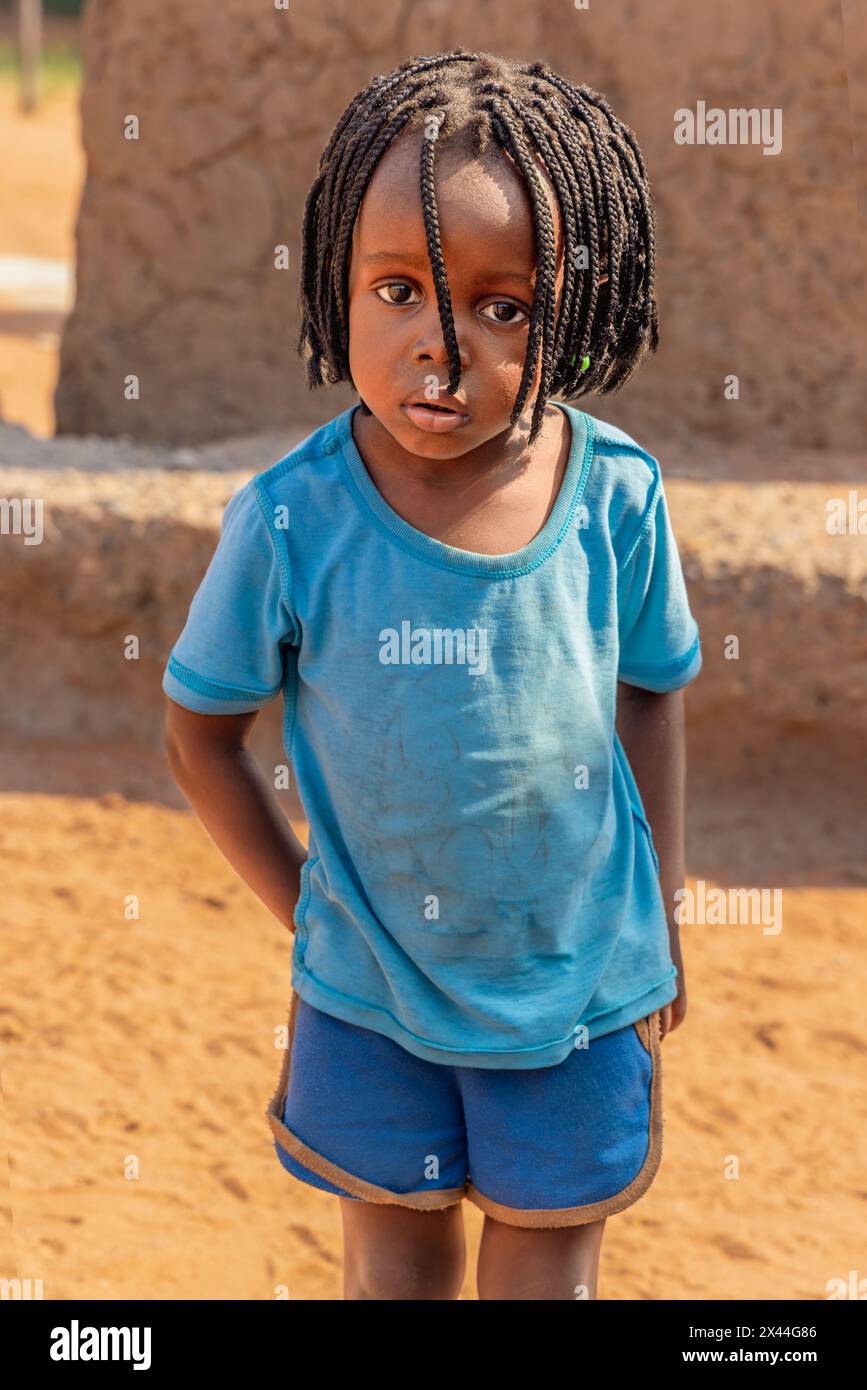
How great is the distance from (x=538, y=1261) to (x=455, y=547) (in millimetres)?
710

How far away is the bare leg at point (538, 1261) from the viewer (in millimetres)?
1683

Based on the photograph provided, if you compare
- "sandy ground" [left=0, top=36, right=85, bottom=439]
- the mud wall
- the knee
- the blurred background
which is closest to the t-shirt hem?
the knee

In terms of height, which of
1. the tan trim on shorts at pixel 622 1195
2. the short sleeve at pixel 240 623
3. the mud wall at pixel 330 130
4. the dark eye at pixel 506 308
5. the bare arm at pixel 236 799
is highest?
the mud wall at pixel 330 130

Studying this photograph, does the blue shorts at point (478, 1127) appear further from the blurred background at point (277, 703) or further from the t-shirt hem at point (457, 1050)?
the blurred background at point (277, 703)

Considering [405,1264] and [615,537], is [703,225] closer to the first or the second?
[615,537]

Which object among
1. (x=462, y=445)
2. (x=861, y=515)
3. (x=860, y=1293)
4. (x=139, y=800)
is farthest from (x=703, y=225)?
(x=462, y=445)

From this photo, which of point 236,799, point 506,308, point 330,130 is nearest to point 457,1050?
point 236,799

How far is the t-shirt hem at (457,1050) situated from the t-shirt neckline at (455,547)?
0.43 metres

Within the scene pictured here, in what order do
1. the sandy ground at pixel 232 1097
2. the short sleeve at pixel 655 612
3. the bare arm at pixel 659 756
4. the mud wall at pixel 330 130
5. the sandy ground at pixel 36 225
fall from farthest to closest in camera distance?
the sandy ground at pixel 36 225, the mud wall at pixel 330 130, the sandy ground at pixel 232 1097, the bare arm at pixel 659 756, the short sleeve at pixel 655 612

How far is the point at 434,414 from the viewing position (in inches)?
59.2

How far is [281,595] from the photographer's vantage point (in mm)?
1572

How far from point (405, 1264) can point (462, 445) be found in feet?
2.71

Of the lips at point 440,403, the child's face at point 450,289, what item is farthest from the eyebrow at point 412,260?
the lips at point 440,403

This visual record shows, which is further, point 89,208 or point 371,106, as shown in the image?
point 89,208
